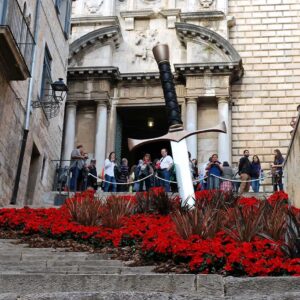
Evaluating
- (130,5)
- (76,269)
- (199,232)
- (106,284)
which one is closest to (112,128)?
(130,5)

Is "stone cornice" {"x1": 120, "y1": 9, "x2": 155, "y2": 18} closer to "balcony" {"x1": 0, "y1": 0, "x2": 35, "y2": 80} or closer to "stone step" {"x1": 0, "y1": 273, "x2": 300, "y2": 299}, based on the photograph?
"balcony" {"x1": 0, "y1": 0, "x2": 35, "y2": 80}

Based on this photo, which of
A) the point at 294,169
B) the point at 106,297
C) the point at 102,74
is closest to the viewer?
the point at 106,297

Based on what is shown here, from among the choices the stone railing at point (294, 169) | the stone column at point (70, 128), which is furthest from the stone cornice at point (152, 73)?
the stone railing at point (294, 169)

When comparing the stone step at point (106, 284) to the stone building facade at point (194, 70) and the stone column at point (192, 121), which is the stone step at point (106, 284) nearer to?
the stone building facade at point (194, 70)

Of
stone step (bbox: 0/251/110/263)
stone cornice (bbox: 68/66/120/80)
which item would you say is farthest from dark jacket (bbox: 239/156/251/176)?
stone step (bbox: 0/251/110/263)

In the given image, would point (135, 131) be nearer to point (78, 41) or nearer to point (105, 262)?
point (78, 41)

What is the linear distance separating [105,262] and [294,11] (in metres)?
21.3

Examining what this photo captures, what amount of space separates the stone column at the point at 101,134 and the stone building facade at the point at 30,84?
10.2ft

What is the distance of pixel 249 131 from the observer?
2656 cm

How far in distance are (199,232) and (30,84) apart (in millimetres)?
10332

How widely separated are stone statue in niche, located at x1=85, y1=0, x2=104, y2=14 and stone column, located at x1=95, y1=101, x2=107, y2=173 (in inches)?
169

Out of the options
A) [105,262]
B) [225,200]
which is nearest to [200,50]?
[225,200]

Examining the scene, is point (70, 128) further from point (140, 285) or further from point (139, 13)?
point (140, 285)

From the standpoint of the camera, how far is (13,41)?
50.0 feet
